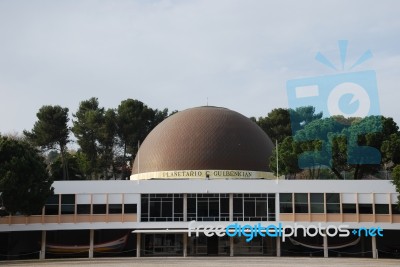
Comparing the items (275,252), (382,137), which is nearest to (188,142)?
(275,252)

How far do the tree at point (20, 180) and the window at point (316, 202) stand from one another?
18.9 meters

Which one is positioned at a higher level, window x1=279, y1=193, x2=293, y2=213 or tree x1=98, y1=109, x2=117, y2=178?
tree x1=98, y1=109, x2=117, y2=178

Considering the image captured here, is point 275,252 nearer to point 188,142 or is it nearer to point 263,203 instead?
point 263,203

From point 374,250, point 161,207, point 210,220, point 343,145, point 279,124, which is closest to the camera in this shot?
point 374,250

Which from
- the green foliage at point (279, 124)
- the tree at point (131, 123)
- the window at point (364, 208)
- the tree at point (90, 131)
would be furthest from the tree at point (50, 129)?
the window at point (364, 208)

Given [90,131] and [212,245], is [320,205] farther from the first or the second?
[90,131]

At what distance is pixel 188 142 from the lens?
161 feet

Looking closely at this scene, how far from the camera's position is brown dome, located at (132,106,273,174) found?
1890 inches

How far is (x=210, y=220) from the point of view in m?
41.9

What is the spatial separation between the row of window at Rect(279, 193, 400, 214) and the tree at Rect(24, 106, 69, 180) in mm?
31023

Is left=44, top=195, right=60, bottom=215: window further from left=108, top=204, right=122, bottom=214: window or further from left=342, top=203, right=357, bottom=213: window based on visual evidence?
left=342, top=203, right=357, bottom=213: window

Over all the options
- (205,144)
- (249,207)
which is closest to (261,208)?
(249,207)

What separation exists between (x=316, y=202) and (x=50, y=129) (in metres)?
34.8

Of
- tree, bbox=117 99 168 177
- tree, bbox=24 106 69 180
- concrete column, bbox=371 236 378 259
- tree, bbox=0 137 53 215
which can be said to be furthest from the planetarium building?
tree, bbox=117 99 168 177
